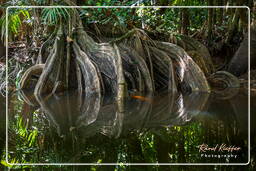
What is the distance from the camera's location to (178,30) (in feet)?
25.6

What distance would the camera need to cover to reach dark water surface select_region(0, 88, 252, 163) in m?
2.22

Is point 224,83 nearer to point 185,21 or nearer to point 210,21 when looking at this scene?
point 210,21

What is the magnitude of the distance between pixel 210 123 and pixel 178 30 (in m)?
5.06

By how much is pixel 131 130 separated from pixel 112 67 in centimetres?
232

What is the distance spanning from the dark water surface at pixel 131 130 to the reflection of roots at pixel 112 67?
1.95ft

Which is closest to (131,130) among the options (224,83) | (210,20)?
(224,83)

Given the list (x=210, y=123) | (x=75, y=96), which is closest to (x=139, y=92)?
(x=75, y=96)

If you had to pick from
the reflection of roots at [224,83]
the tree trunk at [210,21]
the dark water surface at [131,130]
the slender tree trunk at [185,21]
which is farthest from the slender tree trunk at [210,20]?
the dark water surface at [131,130]

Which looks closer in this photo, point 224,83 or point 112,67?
point 112,67

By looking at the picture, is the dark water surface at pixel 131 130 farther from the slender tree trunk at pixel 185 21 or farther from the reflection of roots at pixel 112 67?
the slender tree trunk at pixel 185 21

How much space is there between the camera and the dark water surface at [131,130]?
7.27ft

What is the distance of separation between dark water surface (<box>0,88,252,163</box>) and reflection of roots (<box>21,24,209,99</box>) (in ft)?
1.95

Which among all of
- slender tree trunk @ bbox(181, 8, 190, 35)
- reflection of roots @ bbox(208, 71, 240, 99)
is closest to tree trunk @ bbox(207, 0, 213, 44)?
slender tree trunk @ bbox(181, 8, 190, 35)

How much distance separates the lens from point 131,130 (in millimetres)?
2910
